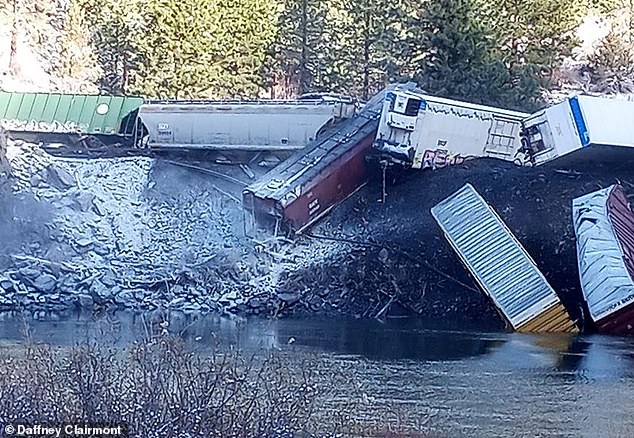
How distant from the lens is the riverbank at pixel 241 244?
2884 centimetres

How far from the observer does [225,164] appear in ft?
121

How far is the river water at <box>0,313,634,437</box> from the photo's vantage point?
1603 cm

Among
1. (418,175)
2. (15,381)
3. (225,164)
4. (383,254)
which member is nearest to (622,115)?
(418,175)

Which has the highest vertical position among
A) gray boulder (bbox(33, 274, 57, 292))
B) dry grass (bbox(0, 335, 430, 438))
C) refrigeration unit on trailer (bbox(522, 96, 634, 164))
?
refrigeration unit on trailer (bbox(522, 96, 634, 164))

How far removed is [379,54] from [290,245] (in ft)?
48.4

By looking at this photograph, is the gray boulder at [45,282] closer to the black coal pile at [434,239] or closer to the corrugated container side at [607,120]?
the black coal pile at [434,239]

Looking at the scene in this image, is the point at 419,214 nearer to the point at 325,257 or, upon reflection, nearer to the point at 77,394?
the point at 325,257

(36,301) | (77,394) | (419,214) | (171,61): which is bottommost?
(77,394)

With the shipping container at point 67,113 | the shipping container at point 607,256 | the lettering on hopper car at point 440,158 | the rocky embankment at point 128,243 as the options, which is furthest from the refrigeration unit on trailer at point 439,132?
the shipping container at point 67,113

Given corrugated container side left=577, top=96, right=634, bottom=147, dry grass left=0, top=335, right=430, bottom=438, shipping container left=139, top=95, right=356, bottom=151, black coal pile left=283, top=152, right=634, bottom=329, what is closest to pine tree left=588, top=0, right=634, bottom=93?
black coal pile left=283, top=152, right=634, bottom=329

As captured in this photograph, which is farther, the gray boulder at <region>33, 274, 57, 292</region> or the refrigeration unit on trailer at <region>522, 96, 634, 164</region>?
the refrigeration unit on trailer at <region>522, 96, 634, 164</region>

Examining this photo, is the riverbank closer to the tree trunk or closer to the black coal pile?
the black coal pile

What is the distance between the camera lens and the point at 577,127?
31969 millimetres

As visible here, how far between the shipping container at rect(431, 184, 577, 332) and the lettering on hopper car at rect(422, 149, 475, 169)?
8.01ft
